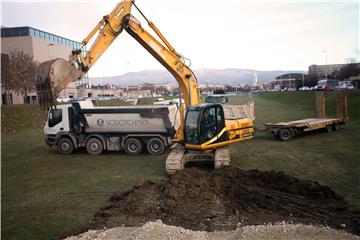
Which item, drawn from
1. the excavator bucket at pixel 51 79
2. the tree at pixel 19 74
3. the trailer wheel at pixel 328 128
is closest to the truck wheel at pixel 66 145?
the excavator bucket at pixel 51 79

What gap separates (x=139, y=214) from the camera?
718cm

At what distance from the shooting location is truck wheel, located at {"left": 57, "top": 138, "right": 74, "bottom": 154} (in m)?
14.9

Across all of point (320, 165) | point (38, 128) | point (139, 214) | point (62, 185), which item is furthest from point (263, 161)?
point (38, 128)

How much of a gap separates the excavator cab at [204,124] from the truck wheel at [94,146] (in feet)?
16.5

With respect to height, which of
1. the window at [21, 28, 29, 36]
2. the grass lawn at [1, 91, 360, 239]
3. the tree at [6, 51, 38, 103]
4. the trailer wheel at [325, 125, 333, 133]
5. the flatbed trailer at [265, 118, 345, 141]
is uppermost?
the window at [21, 28, 29, 36]

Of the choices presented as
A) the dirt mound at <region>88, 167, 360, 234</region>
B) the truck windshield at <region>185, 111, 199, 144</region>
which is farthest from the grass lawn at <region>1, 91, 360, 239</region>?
the truck windshield at <region>185, 111, 199, 144</region>

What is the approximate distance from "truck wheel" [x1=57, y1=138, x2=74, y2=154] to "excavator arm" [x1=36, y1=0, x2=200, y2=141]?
4.18 metres

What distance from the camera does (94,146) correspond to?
14.7 m

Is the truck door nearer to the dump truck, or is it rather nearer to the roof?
the dump truck

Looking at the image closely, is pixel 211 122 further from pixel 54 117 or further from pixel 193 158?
pixel 54 117

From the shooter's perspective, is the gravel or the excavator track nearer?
the gravel

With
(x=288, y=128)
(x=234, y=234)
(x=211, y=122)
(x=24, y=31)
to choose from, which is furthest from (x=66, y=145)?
(x=24, y=31)

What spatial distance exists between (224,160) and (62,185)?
5.24 meters

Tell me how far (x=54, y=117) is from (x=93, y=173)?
16.7 feet
